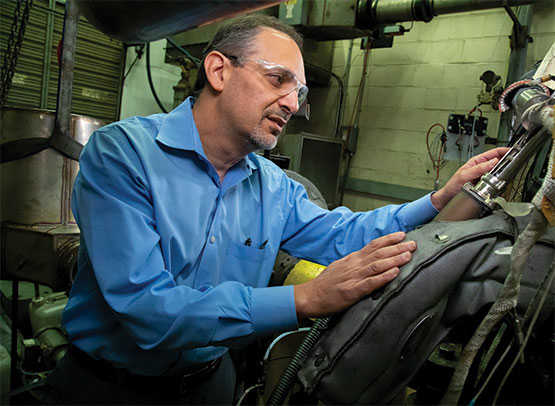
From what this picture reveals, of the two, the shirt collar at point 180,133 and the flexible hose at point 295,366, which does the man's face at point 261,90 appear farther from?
the flexible hose at point 295,366

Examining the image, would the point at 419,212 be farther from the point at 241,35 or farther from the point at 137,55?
the point at 137,55

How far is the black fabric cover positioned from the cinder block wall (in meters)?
2.46

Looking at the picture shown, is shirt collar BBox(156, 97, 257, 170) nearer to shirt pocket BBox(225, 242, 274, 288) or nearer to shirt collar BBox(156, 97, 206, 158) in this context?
shirt collar BBox(156, 97, 206, 158)

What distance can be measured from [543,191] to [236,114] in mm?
740

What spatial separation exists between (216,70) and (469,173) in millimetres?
746

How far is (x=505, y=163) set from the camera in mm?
759

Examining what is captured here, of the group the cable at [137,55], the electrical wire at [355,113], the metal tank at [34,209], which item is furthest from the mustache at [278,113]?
the cable at [137,55]

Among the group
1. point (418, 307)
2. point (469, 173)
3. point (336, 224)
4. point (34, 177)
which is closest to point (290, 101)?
point (336, 224)

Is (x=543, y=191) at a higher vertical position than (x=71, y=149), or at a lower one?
higher

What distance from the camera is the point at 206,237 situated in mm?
989

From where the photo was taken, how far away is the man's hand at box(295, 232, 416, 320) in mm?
688

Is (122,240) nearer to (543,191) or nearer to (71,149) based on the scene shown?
(543,191)

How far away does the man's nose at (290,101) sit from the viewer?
1.05m


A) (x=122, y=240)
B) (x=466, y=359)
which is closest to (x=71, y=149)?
(x=122, y=240)
